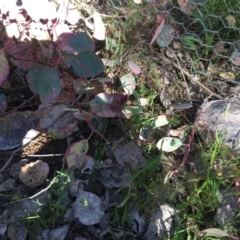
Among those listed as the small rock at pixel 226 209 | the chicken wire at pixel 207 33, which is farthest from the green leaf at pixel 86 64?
the small rock at pixel 226 209

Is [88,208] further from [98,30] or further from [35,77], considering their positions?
[98,30]

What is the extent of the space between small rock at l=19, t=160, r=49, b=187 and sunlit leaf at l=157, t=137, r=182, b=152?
37 centimetres

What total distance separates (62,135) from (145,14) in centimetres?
57

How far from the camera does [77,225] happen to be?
1396mm

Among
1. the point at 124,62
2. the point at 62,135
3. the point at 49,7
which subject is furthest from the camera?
the point at 124,62

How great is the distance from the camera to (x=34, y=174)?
1.44 meters

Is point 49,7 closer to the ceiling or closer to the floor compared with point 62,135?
closer to the ceiling

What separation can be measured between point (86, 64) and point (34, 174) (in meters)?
0.39

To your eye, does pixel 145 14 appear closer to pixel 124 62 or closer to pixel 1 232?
pixel 124 62

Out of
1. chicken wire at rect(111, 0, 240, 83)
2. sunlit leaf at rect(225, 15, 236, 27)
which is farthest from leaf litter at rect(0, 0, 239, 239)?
sunlit leaf at rect(225, 15, 236, 27)

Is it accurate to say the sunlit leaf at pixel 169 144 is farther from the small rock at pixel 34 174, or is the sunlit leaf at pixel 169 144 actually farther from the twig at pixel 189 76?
the small rock at pixel 34 174

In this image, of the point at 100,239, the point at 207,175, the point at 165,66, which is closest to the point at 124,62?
the point at 165,66

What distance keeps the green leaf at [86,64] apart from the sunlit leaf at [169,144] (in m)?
0.32

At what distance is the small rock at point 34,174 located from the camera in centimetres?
144
